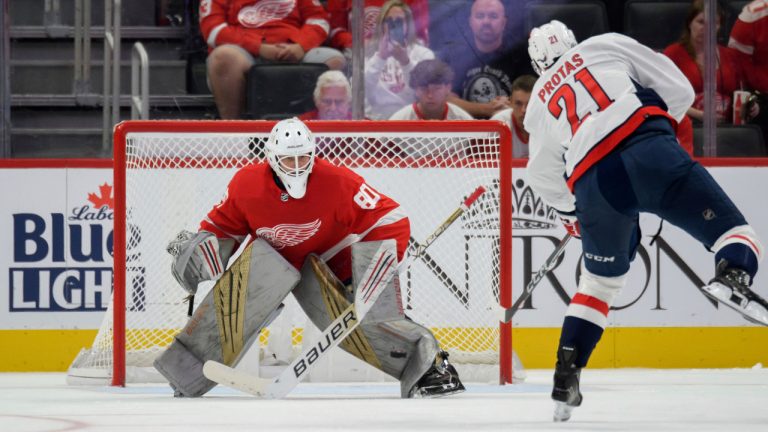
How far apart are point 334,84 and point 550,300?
1.24 meters

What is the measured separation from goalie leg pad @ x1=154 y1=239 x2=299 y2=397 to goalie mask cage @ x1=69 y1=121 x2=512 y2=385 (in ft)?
1.36

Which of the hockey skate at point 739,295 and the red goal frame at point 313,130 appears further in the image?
the red goal frame at point 313,130

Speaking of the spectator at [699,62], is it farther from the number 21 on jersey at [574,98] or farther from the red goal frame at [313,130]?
the number 21 on jersey at [574,98]

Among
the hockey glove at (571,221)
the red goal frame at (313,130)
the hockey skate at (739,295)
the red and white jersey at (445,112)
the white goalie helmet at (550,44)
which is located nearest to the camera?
the hockey skate at (739,295)

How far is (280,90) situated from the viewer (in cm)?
546

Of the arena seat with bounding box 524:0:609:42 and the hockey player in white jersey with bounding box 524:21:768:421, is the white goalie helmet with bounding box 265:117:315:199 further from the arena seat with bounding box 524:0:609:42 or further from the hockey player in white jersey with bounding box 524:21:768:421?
the arena seat with bounding box 524:0:609:42

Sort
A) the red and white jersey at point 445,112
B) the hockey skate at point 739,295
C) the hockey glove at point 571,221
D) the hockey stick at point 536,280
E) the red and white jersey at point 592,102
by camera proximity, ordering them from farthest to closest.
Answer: the red and white jersey at point 445,112
the hockey stick at point 536,280
the hockey glove at point 571,221
the red and white jersey at point 592,102
the hockey skate at point 739,295

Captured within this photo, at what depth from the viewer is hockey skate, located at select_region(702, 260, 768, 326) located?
2883 mm

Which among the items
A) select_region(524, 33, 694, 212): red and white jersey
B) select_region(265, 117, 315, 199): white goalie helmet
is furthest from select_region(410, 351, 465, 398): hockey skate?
select_region(524, 33, 694, 212): red and white jersey

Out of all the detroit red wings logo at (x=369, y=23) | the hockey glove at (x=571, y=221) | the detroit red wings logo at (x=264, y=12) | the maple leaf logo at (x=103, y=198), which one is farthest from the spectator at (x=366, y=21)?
the hockey glove at (x=571, y=221)

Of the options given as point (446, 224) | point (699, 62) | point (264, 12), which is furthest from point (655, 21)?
point (264, 12)

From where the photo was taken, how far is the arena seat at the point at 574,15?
5.48 m

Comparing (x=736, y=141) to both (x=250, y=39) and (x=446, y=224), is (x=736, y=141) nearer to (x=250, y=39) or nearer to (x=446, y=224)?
(x=446, y=224)

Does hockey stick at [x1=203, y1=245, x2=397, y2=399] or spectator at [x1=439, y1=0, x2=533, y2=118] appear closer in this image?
hockey stick at [x1=203, y1=245, x2=397, y2=399]
